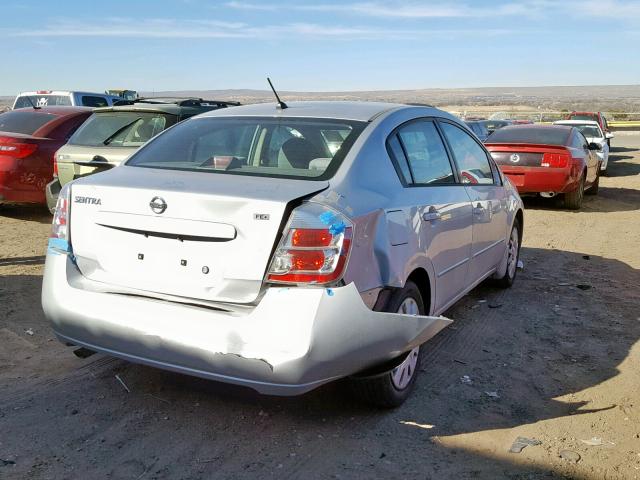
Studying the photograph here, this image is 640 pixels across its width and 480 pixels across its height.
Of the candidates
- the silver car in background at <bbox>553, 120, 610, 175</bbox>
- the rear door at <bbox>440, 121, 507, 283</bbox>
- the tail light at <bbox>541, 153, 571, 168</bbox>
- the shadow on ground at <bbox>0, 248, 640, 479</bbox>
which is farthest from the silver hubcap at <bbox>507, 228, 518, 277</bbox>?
the silver car in background at <bbox>553, 120, 610, 175</bbox>

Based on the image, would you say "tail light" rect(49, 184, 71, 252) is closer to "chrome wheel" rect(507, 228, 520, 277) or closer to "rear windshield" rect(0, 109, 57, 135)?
"chrome wheel" rect(507, 228, 520, 277)

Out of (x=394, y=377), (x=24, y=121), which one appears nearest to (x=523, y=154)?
(x=24, y=121)

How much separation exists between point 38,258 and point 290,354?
5.05 meters

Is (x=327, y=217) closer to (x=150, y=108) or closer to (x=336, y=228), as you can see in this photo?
(x=336, y=228)

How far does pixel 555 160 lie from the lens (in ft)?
38.6

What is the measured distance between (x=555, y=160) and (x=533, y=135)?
101 cm

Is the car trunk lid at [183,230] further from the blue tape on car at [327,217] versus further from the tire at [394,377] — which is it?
the tire at [394,377]

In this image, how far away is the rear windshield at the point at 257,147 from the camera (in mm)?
3830

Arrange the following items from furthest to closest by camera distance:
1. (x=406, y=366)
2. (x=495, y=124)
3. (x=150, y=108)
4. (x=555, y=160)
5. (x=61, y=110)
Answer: (x=495, y=124) → (x=555, y=160) → (x=61, y=110) → (x=150, y=108) → (x=406, y=366)

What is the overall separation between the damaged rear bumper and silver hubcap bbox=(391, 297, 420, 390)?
26cm

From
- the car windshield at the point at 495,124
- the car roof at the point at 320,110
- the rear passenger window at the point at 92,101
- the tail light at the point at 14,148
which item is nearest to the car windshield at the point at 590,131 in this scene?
the car windshield at the point at 495,124

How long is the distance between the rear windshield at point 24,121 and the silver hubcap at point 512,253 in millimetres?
6630

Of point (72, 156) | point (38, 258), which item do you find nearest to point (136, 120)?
point (72, 156)

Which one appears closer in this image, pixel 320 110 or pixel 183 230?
pixel 183 230
